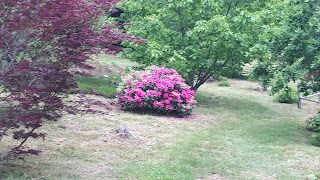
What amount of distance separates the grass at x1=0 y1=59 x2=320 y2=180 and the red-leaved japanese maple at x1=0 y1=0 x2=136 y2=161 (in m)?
0.99

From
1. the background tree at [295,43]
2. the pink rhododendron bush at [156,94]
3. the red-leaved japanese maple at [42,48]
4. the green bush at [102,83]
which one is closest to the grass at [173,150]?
the pink rhododendron bush at [156,94]

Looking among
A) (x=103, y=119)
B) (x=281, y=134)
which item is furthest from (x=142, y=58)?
(x=281, y=134)

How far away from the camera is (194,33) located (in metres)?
10.7

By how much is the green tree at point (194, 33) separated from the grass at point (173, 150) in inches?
73.2

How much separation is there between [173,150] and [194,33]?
4920mm

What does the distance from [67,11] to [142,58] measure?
7.47 m

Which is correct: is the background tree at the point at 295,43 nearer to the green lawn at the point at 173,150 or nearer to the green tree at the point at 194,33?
the green lawn at the point at 173,150

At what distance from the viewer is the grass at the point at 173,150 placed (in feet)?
17.3

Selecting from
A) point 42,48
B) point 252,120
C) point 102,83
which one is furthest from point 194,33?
point 42,48

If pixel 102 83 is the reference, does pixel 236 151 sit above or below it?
below

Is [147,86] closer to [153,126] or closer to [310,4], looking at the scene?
[153,126]

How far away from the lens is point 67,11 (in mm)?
4191

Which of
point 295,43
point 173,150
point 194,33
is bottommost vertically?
point 173,150

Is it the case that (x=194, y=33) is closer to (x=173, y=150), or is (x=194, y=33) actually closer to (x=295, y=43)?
(x=295, y=43)
